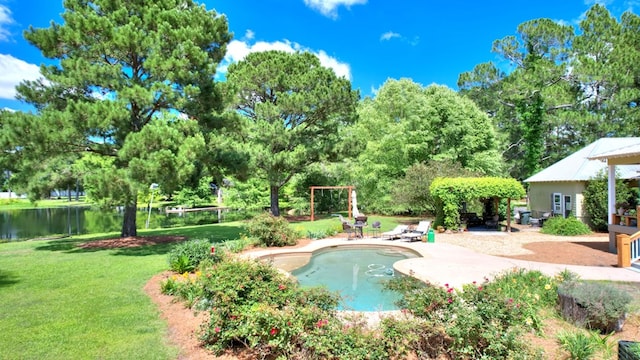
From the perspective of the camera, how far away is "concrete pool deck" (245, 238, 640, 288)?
26.5 feet

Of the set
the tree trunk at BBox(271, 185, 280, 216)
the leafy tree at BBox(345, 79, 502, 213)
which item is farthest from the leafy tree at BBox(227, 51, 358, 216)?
the leafy tree at BBox(345, 79, 502, 213)

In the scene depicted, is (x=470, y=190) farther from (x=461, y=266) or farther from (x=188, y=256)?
(x=188, y=256)

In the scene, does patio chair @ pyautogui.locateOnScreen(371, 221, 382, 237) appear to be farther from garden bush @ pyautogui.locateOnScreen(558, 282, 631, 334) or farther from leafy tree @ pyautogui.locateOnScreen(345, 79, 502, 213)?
garden bush @ pyautogui.locateOnScreen(558, 282, 631, 334)

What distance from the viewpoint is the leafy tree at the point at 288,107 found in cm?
2127

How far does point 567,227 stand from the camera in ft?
52.3

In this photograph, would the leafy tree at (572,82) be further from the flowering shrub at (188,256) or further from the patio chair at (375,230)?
the flowering shrub at (188,256)

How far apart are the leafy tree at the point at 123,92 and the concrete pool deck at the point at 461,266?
4452 millimetres

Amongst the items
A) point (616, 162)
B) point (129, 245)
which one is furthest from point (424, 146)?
point (129, 245)

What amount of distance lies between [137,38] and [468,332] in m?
11.8

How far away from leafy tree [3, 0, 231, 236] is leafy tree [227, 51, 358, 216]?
27.3 ft

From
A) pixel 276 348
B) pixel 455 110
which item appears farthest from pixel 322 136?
pixel 276 348

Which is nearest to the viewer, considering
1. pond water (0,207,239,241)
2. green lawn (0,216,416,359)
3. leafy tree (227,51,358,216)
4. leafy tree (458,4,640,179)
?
green lawn (0,216,416,359)

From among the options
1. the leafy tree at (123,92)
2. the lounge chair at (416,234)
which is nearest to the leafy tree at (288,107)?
the leafy tree at (123,92)

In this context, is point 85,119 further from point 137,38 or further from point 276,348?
point 276,348
